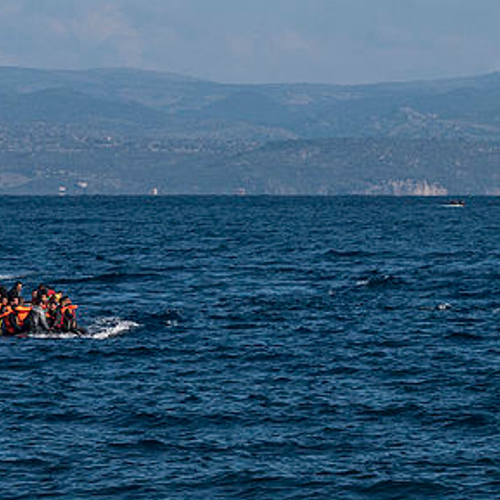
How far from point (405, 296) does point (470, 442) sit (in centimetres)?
3557

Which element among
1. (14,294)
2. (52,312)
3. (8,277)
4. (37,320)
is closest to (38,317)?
(37,320)

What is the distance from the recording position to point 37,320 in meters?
53.3

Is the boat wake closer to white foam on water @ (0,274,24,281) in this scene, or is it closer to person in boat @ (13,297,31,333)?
person in boat @ (13,297,31,333)

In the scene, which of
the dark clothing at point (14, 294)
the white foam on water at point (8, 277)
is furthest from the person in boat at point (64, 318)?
the white foam on water at point (8, 277)

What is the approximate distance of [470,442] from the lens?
3353 cm

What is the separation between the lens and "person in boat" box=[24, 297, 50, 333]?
53281mm

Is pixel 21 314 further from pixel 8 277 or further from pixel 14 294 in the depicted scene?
pixel 8 277

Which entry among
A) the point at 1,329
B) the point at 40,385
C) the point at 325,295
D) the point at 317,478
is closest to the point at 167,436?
the point at 317,478

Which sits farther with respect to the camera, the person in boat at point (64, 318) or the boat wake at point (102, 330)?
the person in boat at point (64, 318)

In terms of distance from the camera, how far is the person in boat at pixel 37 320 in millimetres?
53281

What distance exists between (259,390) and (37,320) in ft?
54.0

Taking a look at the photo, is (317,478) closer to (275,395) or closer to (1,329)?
(275,395)

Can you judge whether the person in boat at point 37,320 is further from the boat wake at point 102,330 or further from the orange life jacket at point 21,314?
the boat wake at point 102,330

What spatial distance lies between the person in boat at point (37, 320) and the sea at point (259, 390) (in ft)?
3.16
